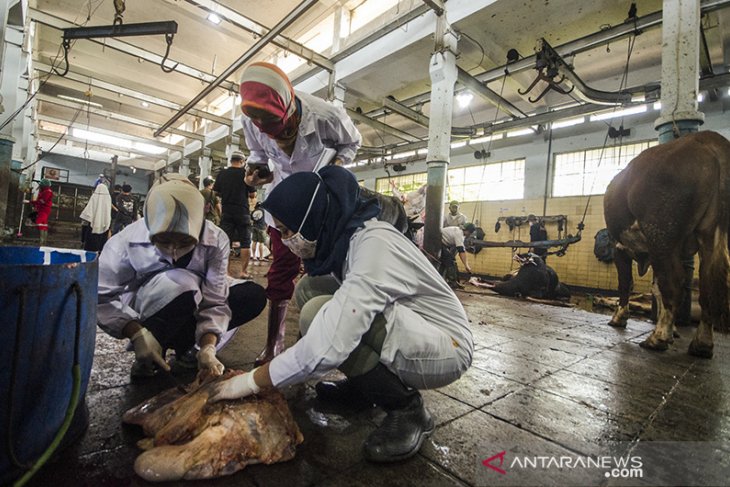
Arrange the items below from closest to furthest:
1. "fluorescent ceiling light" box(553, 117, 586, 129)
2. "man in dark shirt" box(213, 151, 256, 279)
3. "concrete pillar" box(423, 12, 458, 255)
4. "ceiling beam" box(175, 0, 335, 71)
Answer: "man in dark shirt" box(213, 151, 256, 279)
"concrete pillar" box(423, 12, 458, 255)
"ceiling beam" box(175, 0, 335, 71)
"fluorescent ceiling light" box(553, 117, 586, 129)

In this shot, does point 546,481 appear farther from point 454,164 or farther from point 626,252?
point 454,164

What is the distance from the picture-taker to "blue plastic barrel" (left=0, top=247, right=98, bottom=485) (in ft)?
3.20

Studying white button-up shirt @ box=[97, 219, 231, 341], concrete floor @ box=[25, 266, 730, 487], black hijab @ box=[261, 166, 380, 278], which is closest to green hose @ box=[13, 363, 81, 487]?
concrete floor @ box=[25, 266, 730, 487]

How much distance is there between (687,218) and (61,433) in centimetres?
404

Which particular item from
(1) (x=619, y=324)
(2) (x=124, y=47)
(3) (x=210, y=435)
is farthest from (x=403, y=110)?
(3) (x=210, y=435)

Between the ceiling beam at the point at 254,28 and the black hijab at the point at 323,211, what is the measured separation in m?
7.11

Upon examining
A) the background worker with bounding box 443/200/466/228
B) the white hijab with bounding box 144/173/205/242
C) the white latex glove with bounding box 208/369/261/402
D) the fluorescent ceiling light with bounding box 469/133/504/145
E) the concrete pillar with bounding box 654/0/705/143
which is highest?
the fluorescent ceiling light with bounding box 469/133/504/145

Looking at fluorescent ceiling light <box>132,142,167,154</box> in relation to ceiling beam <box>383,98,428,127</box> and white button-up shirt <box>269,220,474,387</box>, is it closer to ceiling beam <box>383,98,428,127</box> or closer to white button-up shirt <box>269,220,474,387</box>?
ceiling beam <box>383,98,428,127</box>

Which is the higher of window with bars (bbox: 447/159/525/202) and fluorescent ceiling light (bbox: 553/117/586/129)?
fluorescent ceiling light (bbox: 553/117/586/129)

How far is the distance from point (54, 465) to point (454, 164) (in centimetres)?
1369

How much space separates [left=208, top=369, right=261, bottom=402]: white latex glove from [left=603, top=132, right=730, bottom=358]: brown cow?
133 inches

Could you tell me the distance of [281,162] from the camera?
2398 millimetres

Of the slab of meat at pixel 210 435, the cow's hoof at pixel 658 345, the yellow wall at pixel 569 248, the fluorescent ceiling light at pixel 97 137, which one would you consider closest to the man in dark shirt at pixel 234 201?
the slab of meat at pixel 210 435

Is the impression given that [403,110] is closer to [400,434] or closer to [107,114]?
[400,434]
